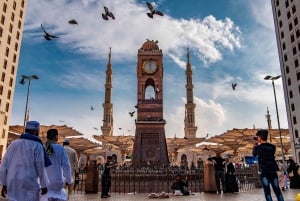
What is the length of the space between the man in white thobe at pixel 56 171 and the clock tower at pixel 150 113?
63.6 ft

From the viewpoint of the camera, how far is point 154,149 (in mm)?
25422

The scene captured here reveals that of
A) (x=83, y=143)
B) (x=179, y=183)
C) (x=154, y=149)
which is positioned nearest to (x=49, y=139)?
(x=179, y=183)

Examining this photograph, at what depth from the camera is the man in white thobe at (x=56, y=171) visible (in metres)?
5.32

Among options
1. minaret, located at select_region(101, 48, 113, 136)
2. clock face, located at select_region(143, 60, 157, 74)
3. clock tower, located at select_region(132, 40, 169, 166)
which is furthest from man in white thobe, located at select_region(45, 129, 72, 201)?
minaret, located at select_region(101, 48, 113, 136)

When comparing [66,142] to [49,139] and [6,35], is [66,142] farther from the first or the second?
[6,35]

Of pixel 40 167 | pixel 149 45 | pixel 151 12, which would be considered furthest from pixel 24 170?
pixel 149 45

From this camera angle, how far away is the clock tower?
25109 millimetres

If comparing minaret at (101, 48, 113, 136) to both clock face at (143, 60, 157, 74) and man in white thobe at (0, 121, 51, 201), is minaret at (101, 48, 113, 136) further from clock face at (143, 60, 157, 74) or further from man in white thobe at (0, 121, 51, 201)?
man in white thobe at (0, 121, 51, 201)

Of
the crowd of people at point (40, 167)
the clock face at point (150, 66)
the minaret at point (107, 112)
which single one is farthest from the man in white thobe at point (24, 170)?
the minaret at point (107, 112)

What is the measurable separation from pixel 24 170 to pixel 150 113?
23.4 metres

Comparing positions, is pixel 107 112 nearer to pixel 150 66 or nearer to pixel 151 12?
pixel 150 66

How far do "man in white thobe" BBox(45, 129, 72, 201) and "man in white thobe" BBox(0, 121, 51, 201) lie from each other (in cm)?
92

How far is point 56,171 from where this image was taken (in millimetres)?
5410

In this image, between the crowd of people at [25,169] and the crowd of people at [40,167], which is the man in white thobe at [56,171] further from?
the crowd of people at [25,169]
